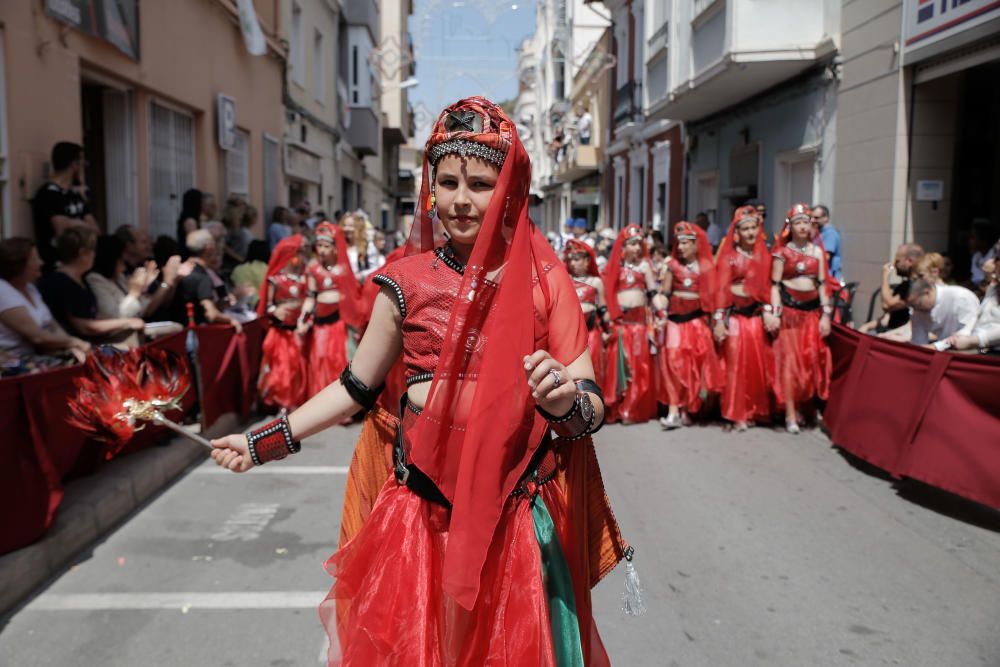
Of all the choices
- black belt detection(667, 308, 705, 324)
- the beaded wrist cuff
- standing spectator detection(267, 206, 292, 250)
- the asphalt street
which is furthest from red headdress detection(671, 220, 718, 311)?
standing spectator detection(267, 206, 292, 250)

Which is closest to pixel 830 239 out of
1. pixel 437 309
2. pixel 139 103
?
pixel 139 103

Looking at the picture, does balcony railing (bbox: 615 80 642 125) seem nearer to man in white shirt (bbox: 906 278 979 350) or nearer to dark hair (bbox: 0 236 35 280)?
man in white shirt (bbox: 906 278 979 350)

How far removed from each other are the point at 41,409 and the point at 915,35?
383 inches

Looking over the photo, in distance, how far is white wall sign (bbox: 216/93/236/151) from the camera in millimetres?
13031

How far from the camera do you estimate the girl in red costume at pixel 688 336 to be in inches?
337

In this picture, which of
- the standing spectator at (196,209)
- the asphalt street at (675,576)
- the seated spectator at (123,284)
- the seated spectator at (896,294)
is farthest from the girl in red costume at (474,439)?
the standing spectator at (196,209)

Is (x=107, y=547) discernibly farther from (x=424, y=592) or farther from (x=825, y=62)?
(x=825, y=62)

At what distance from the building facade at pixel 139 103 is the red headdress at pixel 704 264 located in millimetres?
5718

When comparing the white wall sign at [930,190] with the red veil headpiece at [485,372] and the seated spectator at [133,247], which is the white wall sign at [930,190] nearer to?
the seated spectator at [133,247]

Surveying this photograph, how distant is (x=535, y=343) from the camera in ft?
7.97

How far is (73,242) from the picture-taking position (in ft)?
20.2

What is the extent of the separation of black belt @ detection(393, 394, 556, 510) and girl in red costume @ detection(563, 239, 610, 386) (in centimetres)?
551

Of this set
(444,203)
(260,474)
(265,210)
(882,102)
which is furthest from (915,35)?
(265,210)

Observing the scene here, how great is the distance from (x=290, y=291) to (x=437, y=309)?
7007mm
